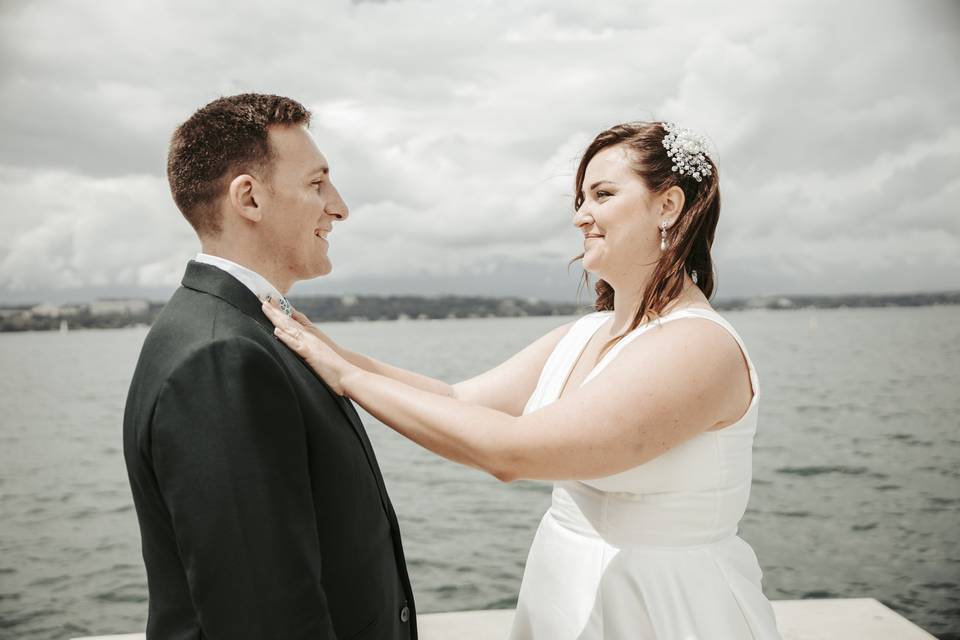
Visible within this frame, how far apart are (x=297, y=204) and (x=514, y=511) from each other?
2008 centimetres

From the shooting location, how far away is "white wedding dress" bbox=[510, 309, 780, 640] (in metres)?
2.33

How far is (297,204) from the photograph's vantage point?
216cm

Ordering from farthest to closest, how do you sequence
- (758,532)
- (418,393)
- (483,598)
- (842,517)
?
(842,517) < (758,532) < (483,598) < (418,393)

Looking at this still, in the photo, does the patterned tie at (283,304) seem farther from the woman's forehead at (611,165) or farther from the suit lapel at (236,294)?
the woman's forehead at (611,165)

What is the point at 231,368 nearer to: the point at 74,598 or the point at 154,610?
the point at 154,610

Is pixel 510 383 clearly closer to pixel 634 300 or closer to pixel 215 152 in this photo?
pixel 634 300

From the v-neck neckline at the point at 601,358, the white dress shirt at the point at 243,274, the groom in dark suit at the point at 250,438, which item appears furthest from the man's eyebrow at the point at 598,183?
the white dress shirt at the point at 243,274

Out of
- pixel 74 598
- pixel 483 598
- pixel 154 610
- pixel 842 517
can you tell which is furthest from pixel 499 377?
pixel 842 517

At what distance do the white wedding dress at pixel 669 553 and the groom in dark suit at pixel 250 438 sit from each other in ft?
1.92

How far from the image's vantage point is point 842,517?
19.6 meters

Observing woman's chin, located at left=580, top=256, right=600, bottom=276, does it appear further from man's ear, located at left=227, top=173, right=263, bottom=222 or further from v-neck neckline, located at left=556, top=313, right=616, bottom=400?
man's ear, located at left=227, top=173, right=263, bottom=222

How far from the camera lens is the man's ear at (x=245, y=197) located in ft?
6.72

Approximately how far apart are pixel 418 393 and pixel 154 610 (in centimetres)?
89

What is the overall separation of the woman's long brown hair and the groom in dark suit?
1020 millimetres
